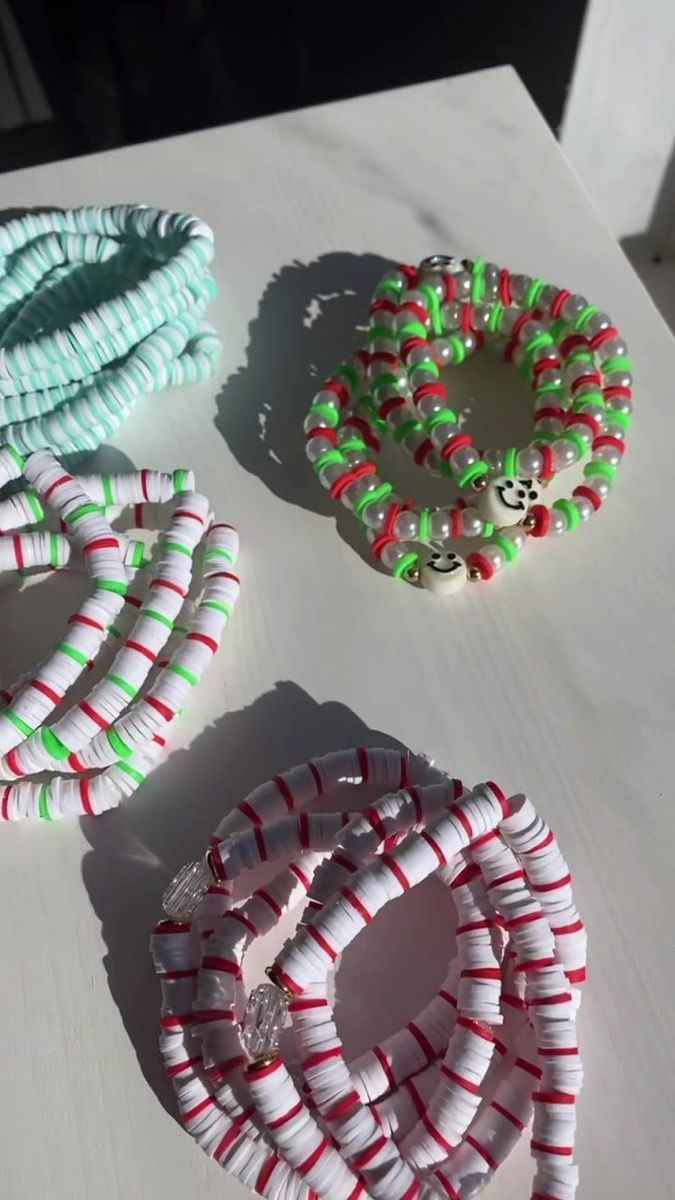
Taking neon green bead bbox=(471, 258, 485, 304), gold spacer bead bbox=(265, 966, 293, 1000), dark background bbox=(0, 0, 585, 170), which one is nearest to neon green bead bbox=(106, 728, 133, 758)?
gold spacer bead bbox=(265, 966, 293, 1000)

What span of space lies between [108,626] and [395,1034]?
254 millimetres

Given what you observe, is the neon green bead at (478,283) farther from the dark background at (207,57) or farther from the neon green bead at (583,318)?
the dark background at (207,57)

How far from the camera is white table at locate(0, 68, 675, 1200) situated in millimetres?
480

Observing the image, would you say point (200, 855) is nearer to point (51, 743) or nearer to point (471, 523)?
point (51, 743)

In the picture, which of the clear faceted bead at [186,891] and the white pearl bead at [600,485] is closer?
the clear faceted bead at [186,891]

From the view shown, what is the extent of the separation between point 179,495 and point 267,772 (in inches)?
6.7

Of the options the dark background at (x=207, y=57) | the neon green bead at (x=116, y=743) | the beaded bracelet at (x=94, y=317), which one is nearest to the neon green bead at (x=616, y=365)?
the beaded bracelet at (x=94, y=317)

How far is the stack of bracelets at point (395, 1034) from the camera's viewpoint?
1.47ft

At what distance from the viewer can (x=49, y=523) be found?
0.62 metres

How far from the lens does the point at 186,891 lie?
1.63 ft

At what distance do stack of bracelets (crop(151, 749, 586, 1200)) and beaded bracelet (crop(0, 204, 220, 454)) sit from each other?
280mm

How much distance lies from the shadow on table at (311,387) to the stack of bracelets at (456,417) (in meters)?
0.02

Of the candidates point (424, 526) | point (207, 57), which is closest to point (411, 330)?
point (424, 526)

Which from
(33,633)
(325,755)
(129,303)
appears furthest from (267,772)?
(129,303)
